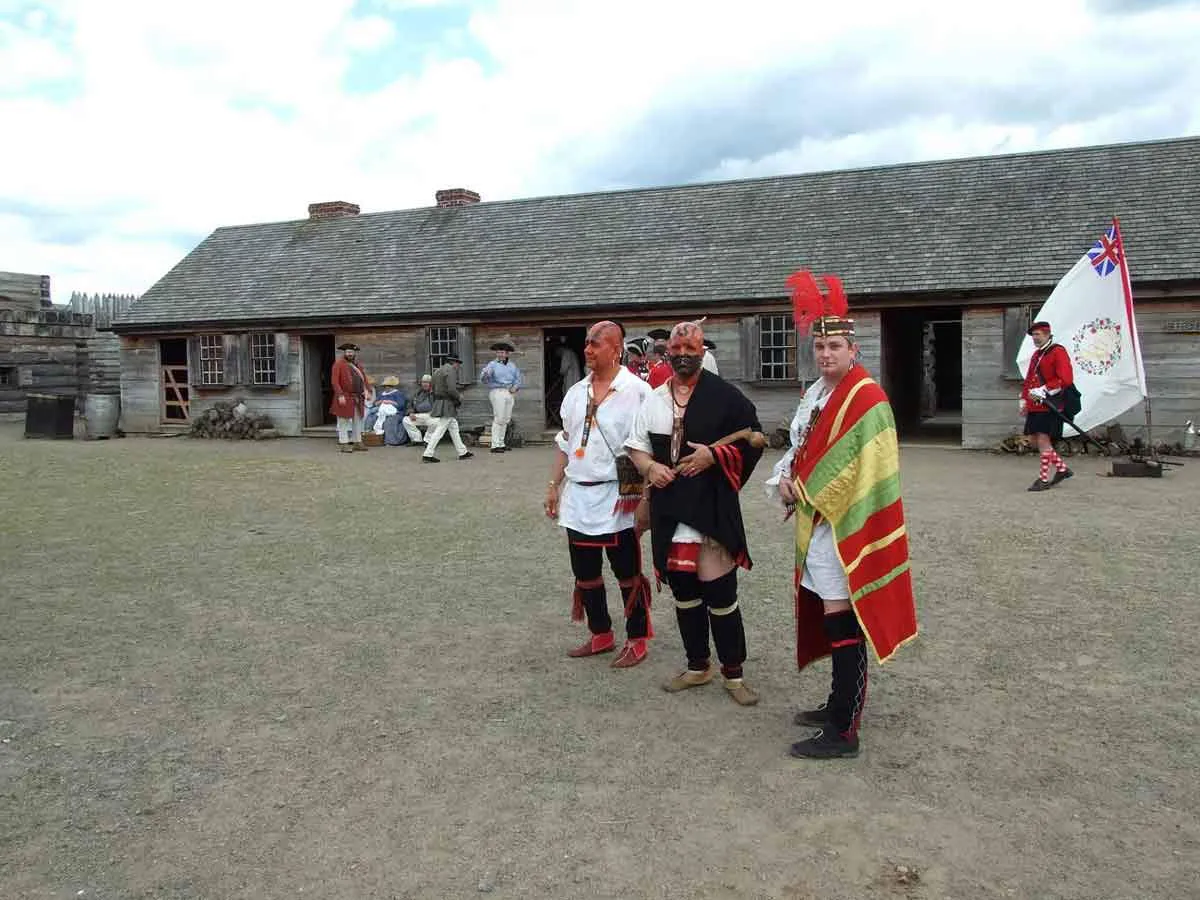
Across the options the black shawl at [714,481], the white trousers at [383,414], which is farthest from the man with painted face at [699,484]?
the white trousers at [383,414]

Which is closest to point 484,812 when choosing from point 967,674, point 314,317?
point 967,674

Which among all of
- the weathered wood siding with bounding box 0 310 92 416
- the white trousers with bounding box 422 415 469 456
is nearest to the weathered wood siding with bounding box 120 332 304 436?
the weathered wood siding with bounding box 0 310 92 416

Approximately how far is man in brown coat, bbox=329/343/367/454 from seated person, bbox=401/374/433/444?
0.85 metres

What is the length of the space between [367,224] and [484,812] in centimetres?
2050

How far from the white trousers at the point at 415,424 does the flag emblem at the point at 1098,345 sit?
401 inches

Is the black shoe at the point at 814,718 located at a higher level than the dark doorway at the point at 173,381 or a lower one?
lower

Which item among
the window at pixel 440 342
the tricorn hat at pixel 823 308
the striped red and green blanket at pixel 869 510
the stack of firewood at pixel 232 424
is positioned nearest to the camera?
the striped red and green blanket at pixel 869 510

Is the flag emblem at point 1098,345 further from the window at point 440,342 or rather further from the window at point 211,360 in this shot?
the window at point 211,360

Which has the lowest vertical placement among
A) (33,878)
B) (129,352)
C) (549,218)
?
(33,878)

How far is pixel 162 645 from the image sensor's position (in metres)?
5.27

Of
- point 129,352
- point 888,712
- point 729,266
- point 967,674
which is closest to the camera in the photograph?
point 888,712

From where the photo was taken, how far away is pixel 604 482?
481cm

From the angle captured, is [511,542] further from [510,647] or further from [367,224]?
[367,224]

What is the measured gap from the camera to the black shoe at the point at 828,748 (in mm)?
3789
